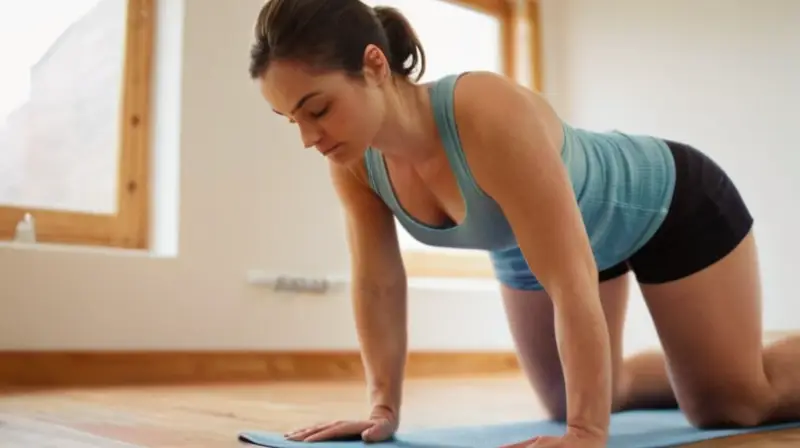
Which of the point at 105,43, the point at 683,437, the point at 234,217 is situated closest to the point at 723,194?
the point at 683,437

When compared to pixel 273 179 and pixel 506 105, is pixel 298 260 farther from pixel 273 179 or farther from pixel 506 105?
pixel 506 105

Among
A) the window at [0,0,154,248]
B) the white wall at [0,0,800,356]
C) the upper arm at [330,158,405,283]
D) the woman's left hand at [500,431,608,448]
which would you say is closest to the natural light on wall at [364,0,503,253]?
the white wall at [0,0,800,356]

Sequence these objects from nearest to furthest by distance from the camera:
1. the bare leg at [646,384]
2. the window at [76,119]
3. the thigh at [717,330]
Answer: the thigh at [717,330] < the bare leg at [646,384] < the window at [76,119]

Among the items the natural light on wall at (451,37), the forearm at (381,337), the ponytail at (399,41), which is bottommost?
the forearm at (381,337)

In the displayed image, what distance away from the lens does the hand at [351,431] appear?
1183 millimetres

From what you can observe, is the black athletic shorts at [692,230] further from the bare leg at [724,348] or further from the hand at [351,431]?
the hand at [351,431]

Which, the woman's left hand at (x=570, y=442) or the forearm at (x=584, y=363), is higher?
the forearm at (x=584, y=363)

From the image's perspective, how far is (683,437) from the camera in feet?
4.16

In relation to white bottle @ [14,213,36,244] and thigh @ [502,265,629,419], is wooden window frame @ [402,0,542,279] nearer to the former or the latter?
white bottle @ [14,213,36,244]

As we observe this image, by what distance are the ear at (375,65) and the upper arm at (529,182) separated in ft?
0.37

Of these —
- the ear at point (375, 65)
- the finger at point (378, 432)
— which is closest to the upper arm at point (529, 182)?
the ear at point (375, 65)

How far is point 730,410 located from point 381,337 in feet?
2.03

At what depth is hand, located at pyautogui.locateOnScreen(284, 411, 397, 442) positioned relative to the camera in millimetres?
1183

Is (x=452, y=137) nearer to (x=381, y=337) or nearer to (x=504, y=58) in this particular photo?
(x=381, y=337)
